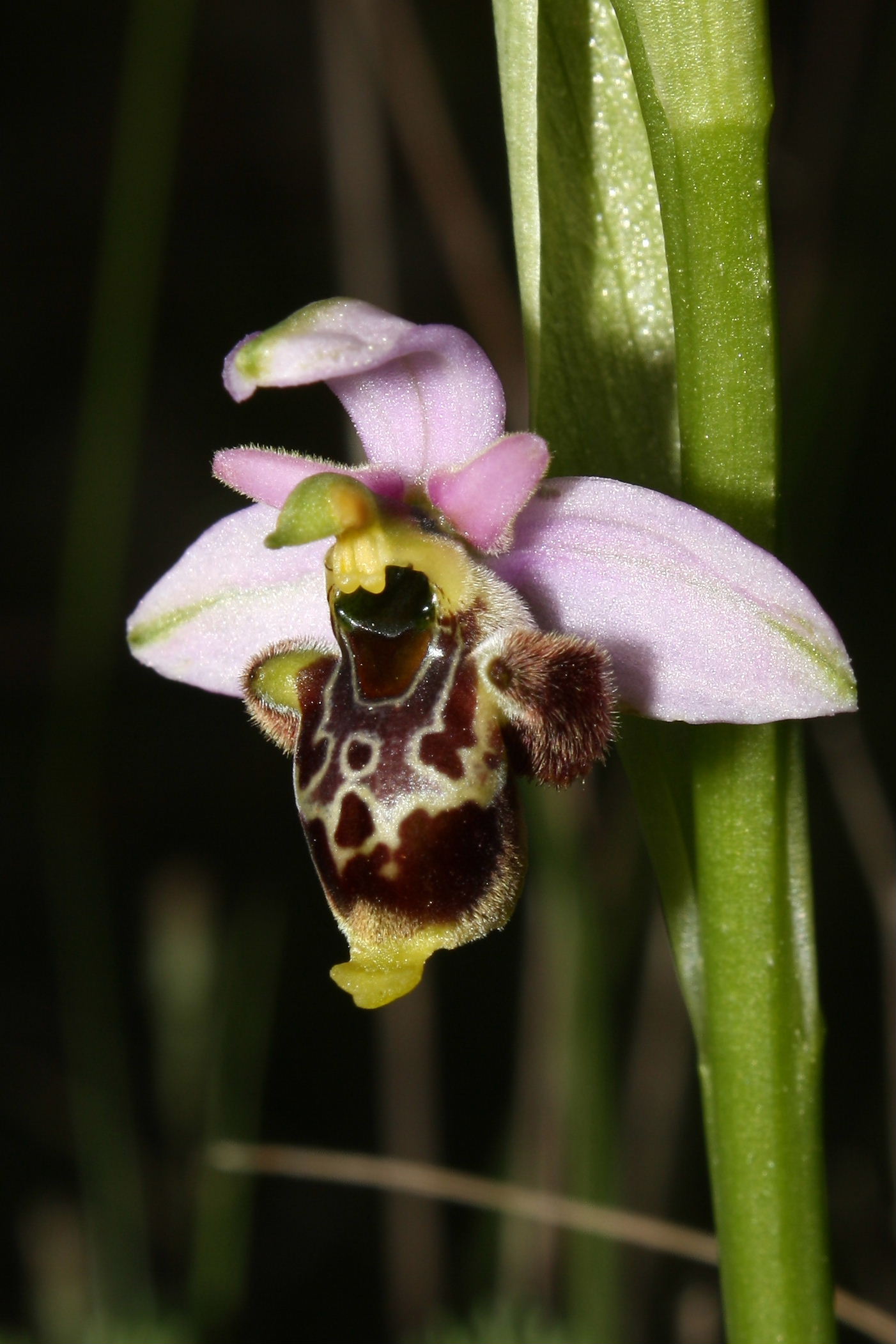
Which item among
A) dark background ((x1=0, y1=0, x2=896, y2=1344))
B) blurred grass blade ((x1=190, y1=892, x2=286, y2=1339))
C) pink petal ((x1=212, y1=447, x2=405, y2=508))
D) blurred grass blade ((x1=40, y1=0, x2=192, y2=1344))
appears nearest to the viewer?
pink petal ((x1=212, y1=447, x2=405, y2=508))

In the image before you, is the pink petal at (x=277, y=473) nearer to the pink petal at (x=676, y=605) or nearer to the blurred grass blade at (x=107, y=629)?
the pink petal at (x=676, y=605)

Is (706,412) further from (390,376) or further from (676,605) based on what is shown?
(390,376)

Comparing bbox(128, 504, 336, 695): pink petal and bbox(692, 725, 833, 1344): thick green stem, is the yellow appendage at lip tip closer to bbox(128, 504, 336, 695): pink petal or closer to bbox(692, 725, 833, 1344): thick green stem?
bbox(692, 725, 833, 1344): thick green stem

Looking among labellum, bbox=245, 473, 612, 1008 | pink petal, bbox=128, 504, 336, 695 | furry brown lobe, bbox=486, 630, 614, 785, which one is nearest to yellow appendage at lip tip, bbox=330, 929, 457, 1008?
labellum, bbox=245, 473, 612, 1008

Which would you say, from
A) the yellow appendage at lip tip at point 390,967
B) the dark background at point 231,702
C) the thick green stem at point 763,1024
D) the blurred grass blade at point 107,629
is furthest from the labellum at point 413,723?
the blurred grass blade at point 107,629

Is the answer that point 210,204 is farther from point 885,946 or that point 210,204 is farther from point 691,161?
point 691,161

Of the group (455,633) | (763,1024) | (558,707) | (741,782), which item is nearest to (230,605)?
(455,633)
